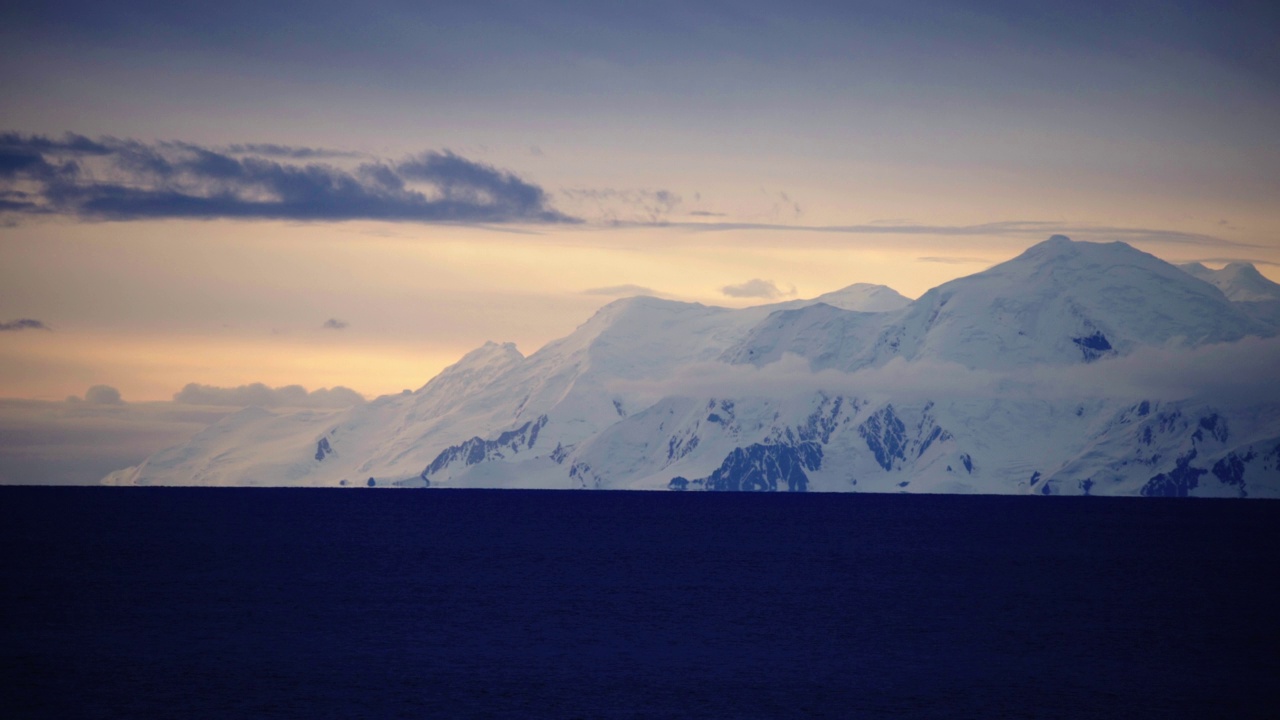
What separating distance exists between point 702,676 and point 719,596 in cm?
4272

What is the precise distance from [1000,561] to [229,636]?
109436 millimetres

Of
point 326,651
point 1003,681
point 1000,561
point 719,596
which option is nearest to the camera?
point 1003,681

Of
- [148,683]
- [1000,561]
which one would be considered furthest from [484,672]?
[1000,561]

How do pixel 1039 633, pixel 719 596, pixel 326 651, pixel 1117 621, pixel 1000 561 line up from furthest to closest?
pixel 1000 561 < pixel 719 596 < pixel 1117 621 < pixel 1039 633 < pixel 326 651

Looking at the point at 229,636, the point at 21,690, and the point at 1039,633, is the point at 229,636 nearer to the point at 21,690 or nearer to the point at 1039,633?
the point at 21,690

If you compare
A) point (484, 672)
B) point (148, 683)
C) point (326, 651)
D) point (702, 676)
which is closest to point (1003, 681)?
point (702, 676)

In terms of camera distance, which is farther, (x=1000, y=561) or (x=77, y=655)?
(x=1000, y=561)

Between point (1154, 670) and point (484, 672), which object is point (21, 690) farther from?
point (1154, 670)

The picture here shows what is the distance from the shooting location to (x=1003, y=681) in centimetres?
7388

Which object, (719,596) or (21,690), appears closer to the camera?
(21,690)

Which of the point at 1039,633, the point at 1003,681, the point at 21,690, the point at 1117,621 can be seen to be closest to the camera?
the point at 21,690

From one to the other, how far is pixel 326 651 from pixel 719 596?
148 ft

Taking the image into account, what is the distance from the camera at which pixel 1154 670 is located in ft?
254

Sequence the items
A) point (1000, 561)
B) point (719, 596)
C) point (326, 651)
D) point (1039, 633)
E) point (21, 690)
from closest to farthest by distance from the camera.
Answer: point (21, 690) < point (326, 651) < point (1039, 633) < point (719, 596) < point (1000, 561)
